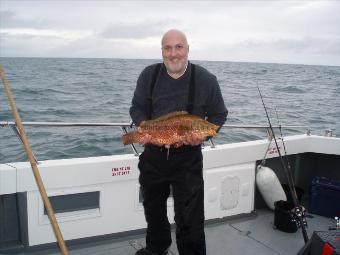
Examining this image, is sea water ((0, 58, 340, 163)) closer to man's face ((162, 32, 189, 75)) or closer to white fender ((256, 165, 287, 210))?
white fender ((256, 165, 287, 210))

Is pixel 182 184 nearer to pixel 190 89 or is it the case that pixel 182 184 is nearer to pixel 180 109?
pixel 180 109

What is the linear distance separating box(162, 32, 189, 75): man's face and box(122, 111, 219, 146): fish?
458 millimetres

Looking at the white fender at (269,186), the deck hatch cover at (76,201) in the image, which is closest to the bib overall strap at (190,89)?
the deck hatch cover at (76,201)

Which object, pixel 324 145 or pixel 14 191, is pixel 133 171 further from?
pixel 324 145

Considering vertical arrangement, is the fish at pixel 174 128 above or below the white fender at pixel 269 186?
above

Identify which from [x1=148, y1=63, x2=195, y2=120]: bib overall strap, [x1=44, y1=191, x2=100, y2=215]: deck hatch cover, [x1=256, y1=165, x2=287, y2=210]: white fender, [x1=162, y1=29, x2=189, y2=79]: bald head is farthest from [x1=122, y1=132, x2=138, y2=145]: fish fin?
[x1=256, y1=165, x2=287, y2=210]: white fender

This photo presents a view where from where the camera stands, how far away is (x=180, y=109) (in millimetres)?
3609

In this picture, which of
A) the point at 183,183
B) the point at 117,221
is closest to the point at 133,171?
the point at 117,221

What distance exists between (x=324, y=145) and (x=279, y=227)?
1.78m

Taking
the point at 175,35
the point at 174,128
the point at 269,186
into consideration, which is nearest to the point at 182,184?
the point at 174,128

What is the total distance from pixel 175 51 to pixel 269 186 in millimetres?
2941

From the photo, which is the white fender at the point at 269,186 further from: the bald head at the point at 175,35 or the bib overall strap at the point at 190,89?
the bald head at the point at 175,35

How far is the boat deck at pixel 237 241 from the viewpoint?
4383mm

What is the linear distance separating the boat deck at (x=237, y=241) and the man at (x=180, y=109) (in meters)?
0.90
